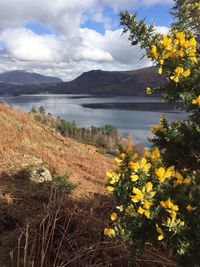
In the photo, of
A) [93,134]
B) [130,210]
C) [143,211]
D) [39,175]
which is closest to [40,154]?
[39,175]

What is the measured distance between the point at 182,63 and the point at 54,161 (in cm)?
678

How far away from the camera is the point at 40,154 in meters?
9.43

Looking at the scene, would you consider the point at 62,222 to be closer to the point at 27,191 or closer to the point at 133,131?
the point at 27,191

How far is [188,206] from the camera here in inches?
97.3

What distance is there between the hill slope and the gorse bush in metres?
3.77

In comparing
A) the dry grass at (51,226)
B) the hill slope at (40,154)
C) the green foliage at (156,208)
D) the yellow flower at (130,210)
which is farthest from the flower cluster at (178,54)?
the hill slope at (40,154)

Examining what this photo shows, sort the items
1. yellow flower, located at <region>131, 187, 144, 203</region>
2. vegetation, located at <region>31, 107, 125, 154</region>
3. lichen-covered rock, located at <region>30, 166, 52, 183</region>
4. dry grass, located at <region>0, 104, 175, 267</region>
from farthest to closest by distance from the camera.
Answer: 1. vegetation, located at <region>31, 107, 125, 154</region>
2. lichen-covered rock, located at <region>30, 166, 52, 183</region>
3. dry grass, located at <region>0, 104, 175, 267</region>
4. yellow flower, located at <region>131, 187, 144, 203</region>

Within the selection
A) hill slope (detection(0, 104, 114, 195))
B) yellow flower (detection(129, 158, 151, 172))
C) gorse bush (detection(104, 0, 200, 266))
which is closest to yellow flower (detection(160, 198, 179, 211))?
gorse bush (detection(104, 0, 200, 266))

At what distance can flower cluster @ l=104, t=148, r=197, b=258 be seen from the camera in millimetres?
2355

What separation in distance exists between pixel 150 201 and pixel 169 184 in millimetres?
283

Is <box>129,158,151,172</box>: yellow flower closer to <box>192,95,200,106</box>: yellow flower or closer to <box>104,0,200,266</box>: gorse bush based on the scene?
<box>104,0,200,266</box>: gorse bush

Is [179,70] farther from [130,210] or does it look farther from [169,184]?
[130,210]

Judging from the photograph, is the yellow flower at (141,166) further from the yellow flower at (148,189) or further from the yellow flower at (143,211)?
the yellow flower at (143,211)

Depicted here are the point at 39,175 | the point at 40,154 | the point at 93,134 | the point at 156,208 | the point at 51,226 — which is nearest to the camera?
the point at 156,208
